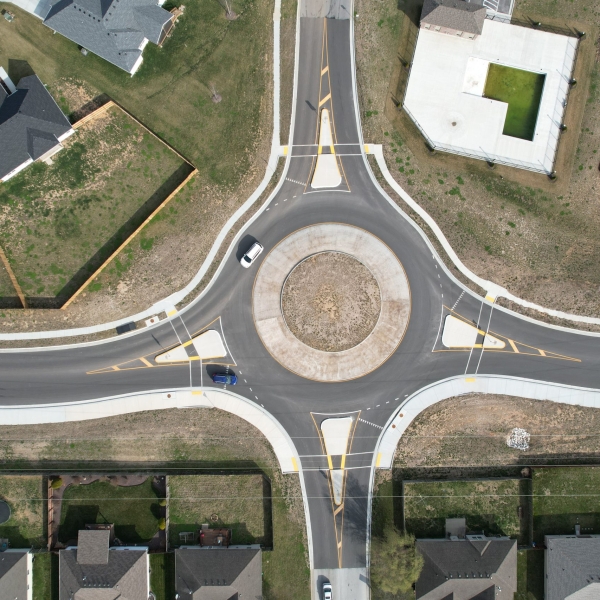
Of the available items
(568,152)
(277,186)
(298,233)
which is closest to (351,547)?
(298,233)

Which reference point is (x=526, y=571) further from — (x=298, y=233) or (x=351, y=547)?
(x=298, y=233)

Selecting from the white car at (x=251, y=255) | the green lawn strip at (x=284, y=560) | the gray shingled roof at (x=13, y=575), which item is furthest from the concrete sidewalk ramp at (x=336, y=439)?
the gray shingled roof at (x=13, y=575)

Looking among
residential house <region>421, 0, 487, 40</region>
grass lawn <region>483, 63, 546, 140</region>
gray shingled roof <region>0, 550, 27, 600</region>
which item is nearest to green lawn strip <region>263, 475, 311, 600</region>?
gray shingled roof <region>0, 550, 27, 600</region>

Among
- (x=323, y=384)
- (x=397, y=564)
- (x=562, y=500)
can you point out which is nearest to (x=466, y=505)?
(x=397, y=564)

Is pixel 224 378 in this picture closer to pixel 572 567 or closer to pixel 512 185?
pixel 512 185

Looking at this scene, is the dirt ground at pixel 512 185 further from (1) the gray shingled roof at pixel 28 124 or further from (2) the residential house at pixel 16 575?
(2) the residential house at pixel 16 575
